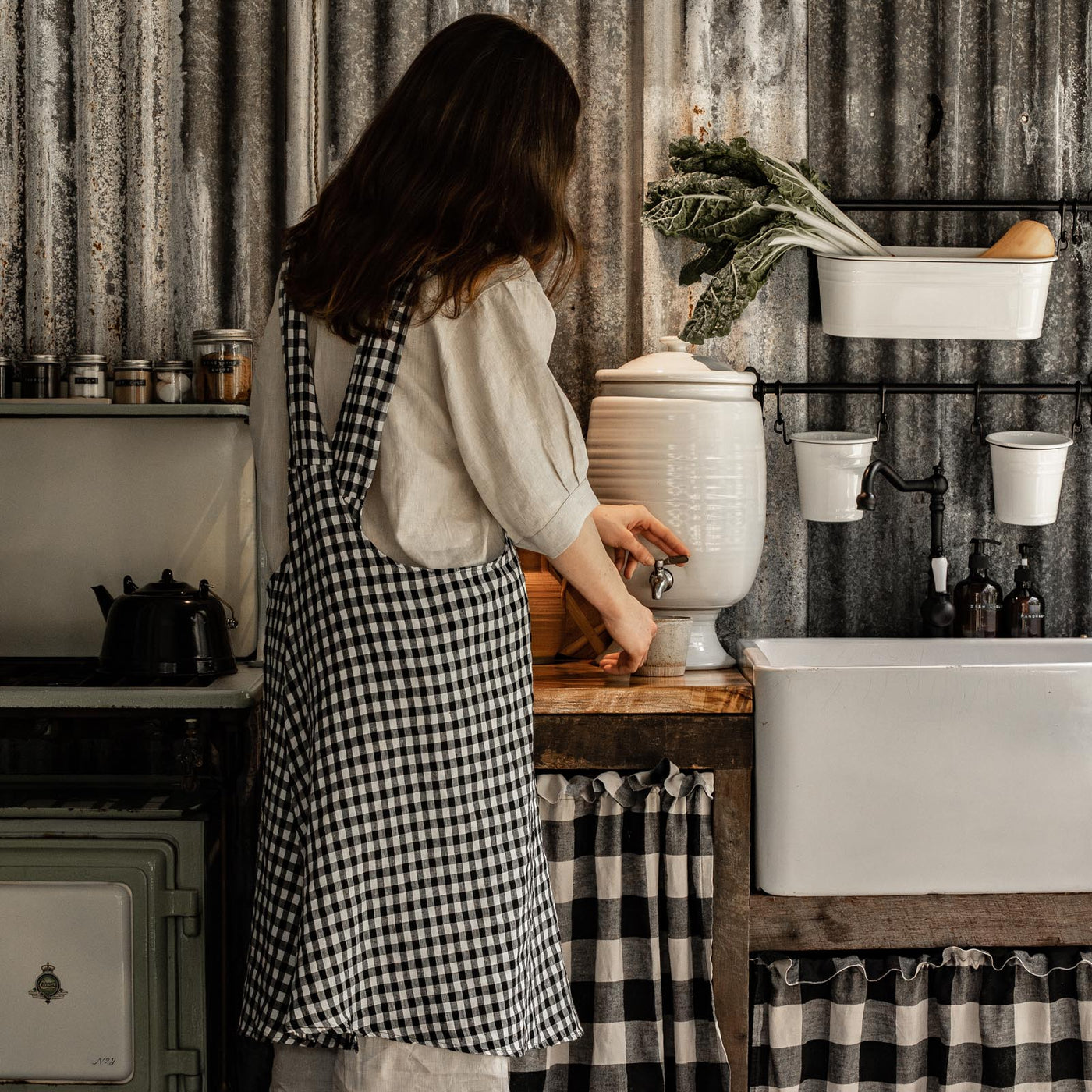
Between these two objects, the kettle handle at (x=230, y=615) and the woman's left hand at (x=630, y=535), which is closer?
the woman's left hand at (x=630, y=535)

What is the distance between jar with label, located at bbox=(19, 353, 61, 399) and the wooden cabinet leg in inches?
54.2

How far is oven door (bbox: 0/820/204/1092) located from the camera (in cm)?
165

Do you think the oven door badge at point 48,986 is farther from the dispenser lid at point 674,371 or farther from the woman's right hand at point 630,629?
the dispenser lid at point 674,371

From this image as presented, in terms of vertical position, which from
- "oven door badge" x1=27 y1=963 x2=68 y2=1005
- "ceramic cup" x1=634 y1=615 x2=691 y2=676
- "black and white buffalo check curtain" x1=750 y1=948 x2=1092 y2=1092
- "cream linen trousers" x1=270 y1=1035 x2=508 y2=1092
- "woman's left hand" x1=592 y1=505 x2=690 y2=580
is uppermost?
"woman's left hand" x1=592 y1=505 x2=690 y2=580

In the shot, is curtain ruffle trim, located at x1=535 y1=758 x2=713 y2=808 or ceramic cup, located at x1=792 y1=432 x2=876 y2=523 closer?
curtain ruffle trim, located at x1=535 y1=758 x2=713 y2=808

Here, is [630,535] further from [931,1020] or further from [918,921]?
[931,1020]

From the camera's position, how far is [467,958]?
1323 millimetres

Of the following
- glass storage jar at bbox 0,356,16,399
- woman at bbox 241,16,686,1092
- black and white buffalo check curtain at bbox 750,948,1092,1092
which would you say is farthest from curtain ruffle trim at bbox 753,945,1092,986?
glass storage jar at bbox 0,356,16,399

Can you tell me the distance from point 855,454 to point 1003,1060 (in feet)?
A: 3.30

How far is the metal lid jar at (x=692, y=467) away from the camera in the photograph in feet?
6.16

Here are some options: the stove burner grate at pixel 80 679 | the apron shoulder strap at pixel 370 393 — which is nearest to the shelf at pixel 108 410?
the stove burner grate at pixel 80 679

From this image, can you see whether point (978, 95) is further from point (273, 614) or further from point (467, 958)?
point (467, 958)

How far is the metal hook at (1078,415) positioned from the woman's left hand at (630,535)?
93 centimetres

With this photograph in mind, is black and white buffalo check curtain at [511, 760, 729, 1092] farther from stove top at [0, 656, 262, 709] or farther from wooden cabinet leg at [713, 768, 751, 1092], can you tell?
stove top at [0, 656, 262, 709]
